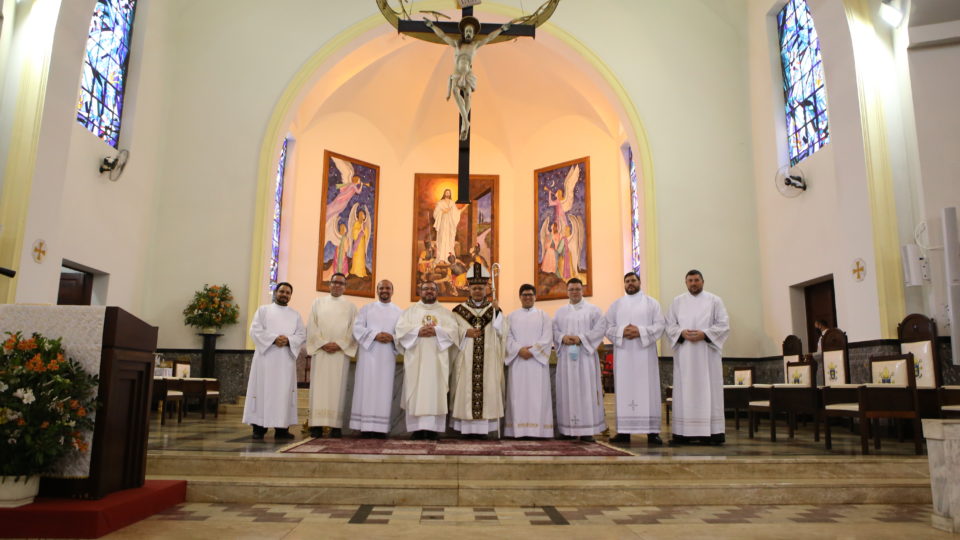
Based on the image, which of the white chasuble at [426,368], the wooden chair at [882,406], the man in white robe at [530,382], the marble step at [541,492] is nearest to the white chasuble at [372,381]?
the white chasuble at [426,368]

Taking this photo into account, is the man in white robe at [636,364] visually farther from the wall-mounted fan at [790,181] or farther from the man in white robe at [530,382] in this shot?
the wall-mounted fan at [790,181]

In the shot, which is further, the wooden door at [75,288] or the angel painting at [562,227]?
the angel painting at [562,227]

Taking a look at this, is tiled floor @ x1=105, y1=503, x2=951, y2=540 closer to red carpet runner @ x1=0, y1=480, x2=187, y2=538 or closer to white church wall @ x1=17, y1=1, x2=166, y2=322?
red carpet runner @ x1=0, y1=480, x2=187, y2=538

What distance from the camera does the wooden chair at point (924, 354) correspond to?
20.5ft

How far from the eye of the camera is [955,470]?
3762mm

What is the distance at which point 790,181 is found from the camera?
9664mm

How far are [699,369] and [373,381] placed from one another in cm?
309

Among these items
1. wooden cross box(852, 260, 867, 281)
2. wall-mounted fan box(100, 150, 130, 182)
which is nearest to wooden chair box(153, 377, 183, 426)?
wall-mounted fan box(100, 150, 130, 182)

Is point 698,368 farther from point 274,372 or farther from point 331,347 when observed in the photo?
point 274,372

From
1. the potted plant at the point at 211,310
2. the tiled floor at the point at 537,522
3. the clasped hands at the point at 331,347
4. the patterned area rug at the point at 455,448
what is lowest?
the tiled floor at the point at 537,522

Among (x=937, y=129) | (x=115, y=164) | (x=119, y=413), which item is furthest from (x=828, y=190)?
(x=115, y=164)

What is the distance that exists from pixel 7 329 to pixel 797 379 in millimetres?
7251

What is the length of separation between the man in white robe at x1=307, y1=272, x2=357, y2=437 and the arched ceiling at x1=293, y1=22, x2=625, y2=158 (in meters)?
6.87

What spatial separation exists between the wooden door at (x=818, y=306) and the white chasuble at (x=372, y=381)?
5.90 metres
